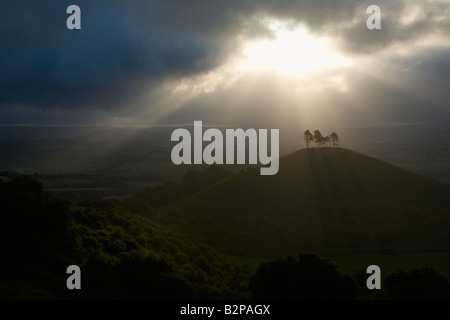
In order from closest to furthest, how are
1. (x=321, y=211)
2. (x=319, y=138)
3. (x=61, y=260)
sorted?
(x=61, y=260) < (x=321, y=211) < (x=319, y=138)

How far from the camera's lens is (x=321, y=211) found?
7644 centimetres

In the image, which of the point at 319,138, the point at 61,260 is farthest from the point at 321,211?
the point at 61,260

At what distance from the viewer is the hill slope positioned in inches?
2494

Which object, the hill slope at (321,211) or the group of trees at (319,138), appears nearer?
the hill slope at (321,211)

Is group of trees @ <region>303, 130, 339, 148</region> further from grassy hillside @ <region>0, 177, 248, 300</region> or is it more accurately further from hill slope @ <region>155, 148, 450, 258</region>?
grassy hillside @ <region>0, 177, 248, 300</region>

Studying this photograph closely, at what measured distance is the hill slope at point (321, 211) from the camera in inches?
2494

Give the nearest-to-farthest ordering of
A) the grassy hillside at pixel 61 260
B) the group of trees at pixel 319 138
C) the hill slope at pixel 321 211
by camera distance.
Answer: the grassy hillside at pixel 61 260 → the hill slope at pixel 321 211 → the group of trees at pixel 319 138

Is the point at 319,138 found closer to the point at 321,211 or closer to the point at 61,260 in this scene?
the point at 321,211

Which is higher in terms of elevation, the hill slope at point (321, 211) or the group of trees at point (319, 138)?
the group of trees at point (319, 138)

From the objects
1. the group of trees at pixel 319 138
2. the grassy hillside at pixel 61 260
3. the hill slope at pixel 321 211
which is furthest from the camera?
the group of trees at pixel 319 138

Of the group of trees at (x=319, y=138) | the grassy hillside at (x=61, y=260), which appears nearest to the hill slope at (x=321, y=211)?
the group of trees at (x=319, y=138)

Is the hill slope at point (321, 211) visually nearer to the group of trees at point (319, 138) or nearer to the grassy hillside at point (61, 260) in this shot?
the group of trees at point (319, 138)
